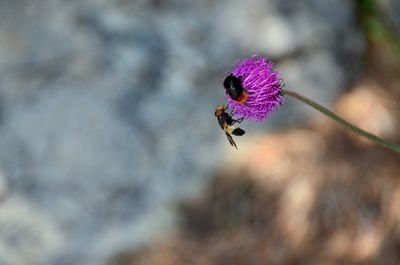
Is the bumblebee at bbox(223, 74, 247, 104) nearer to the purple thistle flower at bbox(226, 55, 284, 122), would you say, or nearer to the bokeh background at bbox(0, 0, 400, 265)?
the purple thistle flower at bbox(226, 55, 284, 122)

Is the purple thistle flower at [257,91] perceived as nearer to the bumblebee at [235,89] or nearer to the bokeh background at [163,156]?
the bumblebee at [235,89]

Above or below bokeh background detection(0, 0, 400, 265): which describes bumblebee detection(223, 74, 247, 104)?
below

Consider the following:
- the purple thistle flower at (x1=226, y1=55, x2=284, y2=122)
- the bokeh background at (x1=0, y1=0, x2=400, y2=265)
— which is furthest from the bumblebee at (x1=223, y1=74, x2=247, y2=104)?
the bokeh background at (x1=0, y1=0, x2=400, y2=265)

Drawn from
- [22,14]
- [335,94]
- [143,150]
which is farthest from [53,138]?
[335,94]

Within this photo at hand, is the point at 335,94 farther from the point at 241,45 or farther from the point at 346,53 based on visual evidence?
the point at 241,45

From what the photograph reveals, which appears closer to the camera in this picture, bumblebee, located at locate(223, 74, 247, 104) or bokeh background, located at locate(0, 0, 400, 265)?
bumblebee, located at locate(223, 74, 247, 104)

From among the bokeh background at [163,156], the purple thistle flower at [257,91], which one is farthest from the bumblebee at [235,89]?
the bokeh background at [163,156]
